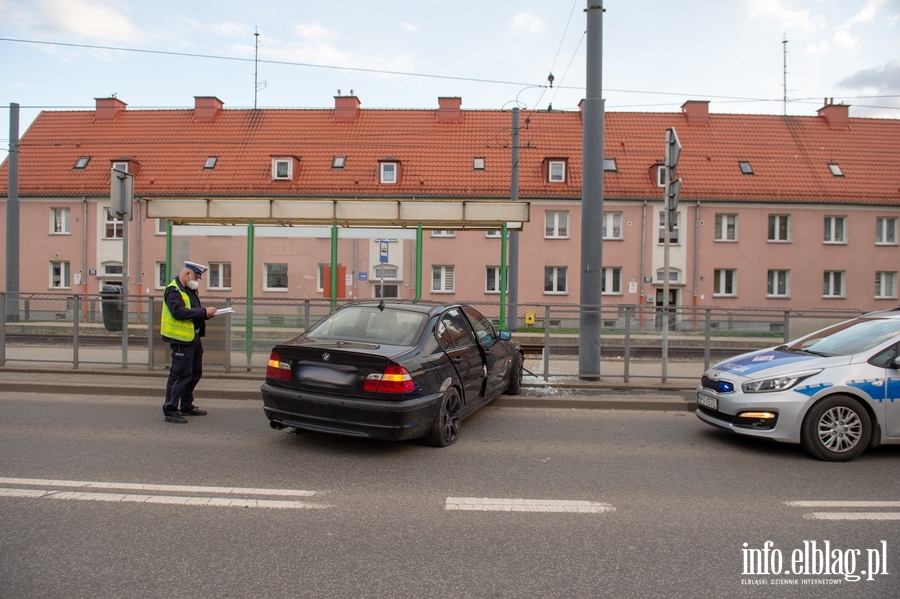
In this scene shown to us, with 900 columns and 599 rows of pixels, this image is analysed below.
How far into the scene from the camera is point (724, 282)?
2920 cm

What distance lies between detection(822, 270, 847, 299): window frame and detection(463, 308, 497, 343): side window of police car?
27.4m

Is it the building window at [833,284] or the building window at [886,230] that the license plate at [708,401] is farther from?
the building window at [886,230]

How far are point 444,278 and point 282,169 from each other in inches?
377

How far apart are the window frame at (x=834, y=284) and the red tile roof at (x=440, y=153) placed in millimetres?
3614

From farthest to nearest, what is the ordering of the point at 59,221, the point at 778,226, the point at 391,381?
the point at 59,221 < the point at 778,226 < the point at 391,381

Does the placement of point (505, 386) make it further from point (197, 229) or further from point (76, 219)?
point (76, 219)

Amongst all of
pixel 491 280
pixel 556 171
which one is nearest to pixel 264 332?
pixel 491 280

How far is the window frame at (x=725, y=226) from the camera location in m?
29.0

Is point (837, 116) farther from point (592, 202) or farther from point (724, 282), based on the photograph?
point (592, 202)

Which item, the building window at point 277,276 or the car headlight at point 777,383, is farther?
the building window at point 277,276

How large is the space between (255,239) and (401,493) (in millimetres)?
8194

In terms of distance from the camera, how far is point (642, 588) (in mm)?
3248

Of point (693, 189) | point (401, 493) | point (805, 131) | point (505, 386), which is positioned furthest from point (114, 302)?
point (805, 131)

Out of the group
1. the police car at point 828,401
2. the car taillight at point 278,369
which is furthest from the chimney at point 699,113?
the car taillight at point 278,369
